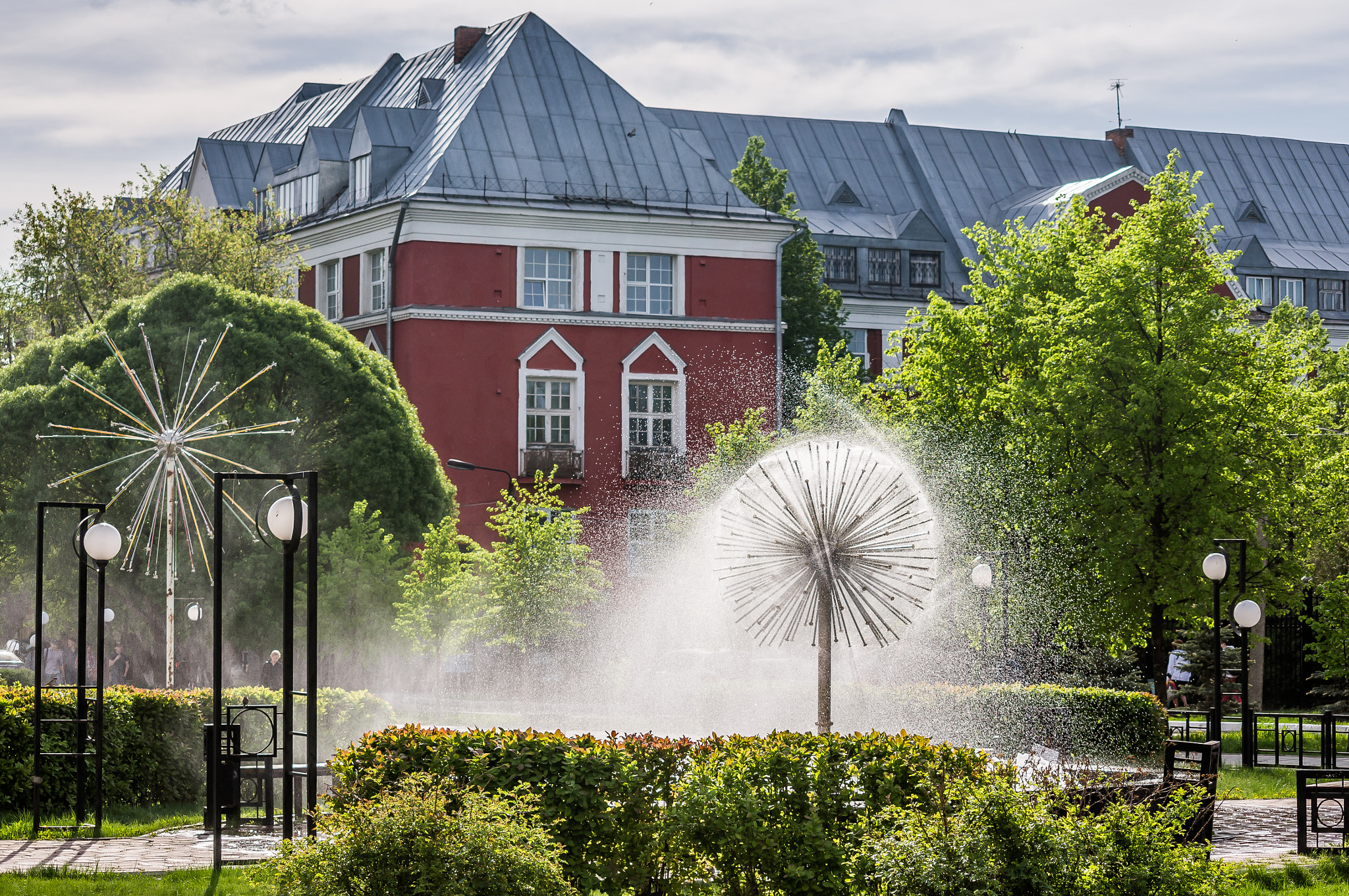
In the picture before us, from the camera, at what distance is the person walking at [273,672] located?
31.4 meters

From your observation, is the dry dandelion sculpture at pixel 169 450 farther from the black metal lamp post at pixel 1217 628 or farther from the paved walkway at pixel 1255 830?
the paved walkway at pixel 1255 830

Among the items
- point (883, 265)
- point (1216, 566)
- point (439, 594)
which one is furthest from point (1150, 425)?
point (883, 265)

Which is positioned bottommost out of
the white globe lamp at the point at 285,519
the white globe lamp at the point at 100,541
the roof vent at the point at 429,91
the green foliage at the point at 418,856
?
the green foliage at the point at 418,856

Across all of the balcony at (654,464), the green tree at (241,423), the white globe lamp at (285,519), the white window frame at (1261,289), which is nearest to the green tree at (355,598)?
the green tree at (241,423)

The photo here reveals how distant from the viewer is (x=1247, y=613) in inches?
898

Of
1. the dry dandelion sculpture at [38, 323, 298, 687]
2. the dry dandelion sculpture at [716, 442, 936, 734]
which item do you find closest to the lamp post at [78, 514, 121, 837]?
the dry dandelion sculpture at [716, 442, 936, 734]

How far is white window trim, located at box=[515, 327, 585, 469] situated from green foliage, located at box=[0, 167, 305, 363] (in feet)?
22.3

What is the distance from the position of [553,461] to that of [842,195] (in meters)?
16.3

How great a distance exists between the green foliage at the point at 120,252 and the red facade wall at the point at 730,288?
434 inches

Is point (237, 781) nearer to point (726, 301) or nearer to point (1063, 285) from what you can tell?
point (1063, 285)

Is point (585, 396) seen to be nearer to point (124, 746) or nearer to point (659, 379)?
point (659, 379)

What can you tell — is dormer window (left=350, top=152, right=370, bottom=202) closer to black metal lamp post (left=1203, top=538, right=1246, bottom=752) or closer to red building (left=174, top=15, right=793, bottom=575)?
red building (left=174, top=15, right=793, bottom=575)

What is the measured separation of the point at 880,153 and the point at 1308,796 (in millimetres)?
45867

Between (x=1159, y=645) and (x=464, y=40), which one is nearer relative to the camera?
(x=1159, y=645)
